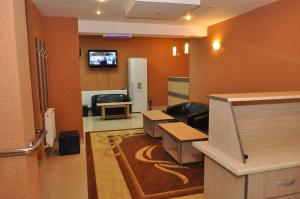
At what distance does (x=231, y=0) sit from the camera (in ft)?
12.3

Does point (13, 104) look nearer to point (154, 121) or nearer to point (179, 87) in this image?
point (154, 121)

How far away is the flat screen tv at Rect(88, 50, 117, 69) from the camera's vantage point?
26.9 feet

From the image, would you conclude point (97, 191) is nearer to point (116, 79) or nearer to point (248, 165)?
point (248, 165)

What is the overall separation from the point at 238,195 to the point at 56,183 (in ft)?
8.15

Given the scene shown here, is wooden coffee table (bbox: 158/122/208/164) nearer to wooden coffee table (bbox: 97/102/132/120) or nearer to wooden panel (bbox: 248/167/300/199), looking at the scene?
wooden panel (bbox: 248/167/300/199)

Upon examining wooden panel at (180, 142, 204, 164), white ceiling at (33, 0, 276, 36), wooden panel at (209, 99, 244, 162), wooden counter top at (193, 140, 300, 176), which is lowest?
wooden panel at (180, 142, 204, 164)

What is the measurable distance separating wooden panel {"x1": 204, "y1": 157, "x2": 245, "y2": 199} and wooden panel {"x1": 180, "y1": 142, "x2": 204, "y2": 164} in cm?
131

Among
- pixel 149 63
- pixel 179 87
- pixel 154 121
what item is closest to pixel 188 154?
pixel 154 121

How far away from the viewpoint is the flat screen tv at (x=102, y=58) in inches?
322

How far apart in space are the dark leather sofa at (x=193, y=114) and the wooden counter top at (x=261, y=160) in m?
2.37

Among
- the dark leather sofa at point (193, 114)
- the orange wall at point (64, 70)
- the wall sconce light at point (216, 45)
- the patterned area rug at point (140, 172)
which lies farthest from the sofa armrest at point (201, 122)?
the orange wall at point (64, 70)

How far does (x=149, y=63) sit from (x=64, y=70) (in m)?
4.67

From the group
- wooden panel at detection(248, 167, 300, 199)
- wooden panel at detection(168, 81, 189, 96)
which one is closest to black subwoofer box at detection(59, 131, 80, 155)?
wooden panel at detection(248, 167, 300, 199)

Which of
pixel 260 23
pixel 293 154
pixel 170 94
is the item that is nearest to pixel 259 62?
pixel 260 23
